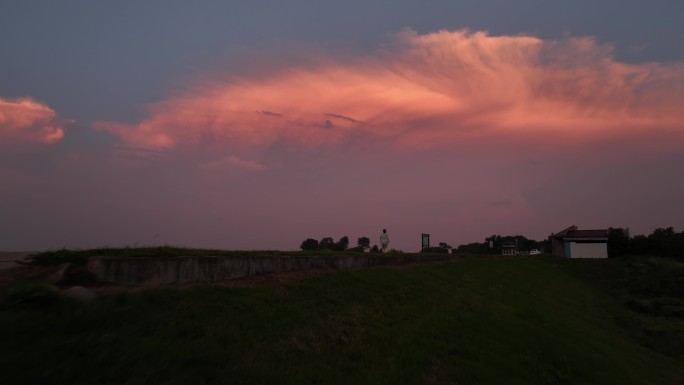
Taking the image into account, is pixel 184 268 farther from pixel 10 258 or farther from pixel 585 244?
pixel 585 244

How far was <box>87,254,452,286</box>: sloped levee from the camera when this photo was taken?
8.80 meters

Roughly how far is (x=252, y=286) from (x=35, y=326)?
513 centimetres

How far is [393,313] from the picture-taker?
13.5 meters

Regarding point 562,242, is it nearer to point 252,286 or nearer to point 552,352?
point 552,352

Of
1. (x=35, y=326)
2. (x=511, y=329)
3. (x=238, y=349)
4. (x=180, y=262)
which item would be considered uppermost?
(x=180, y=262)

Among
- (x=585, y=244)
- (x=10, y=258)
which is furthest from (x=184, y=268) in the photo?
(x=585, y=244)

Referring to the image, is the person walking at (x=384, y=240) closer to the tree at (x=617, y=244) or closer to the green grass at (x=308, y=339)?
the green grass at (x=308, y=339)

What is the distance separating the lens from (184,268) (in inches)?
397

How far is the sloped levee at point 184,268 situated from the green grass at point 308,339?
98 cm

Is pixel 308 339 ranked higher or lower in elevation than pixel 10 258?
lower

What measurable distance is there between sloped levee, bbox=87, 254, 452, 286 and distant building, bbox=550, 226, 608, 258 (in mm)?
66531

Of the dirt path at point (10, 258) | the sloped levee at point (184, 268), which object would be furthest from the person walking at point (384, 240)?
the dirt path at point (10, 258)

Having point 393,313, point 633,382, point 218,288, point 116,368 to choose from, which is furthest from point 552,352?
point 116,368

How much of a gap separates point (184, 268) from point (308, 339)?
3131 millimetres
